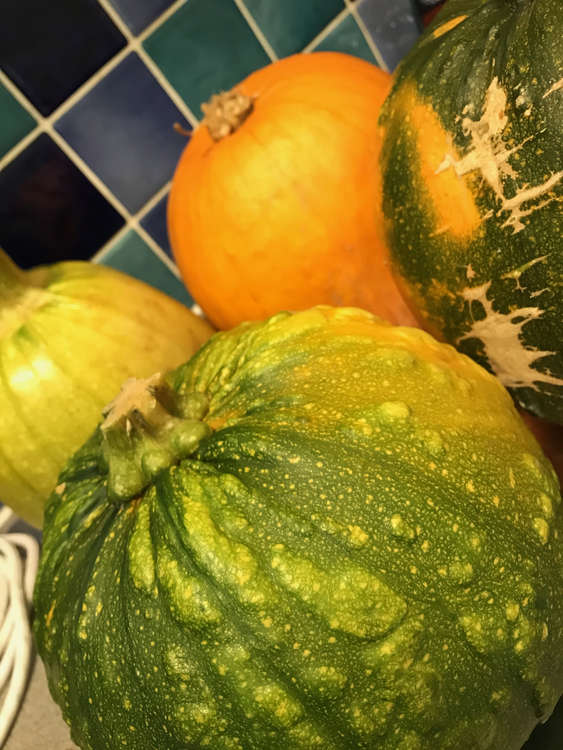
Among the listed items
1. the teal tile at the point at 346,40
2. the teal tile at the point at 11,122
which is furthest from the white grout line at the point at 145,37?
the teal tile at the point at 346,40

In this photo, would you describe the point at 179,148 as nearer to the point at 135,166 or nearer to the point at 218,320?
the point at 135,166

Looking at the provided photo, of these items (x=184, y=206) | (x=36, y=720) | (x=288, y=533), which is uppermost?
(x=184, y=206)

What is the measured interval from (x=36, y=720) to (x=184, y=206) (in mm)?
785

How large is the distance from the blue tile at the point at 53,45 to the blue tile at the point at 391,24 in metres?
0.61

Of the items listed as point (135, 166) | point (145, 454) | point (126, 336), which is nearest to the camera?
point (145, 454)

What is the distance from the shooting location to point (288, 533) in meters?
0.51

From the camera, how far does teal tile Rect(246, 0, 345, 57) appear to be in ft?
4.50

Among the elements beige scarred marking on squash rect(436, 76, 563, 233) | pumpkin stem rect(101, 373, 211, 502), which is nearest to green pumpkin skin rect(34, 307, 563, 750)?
pumpkin stem rect(101, 373, 211, 502)

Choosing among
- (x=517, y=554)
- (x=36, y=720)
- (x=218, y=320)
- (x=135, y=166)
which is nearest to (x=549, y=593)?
(x=517, y=554)

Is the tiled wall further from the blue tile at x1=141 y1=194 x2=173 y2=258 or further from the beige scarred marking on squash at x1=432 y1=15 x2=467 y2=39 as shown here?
the beige scarred marking on squash at x1=432 y1=15 x2=467 y2=39

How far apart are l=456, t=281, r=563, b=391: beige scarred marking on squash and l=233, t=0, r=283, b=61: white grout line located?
965mm

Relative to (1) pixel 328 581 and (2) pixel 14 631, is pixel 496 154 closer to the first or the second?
(1) pixel 328 581

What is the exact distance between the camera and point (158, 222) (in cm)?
138

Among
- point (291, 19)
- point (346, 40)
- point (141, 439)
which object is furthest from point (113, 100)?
point (141, 439)
